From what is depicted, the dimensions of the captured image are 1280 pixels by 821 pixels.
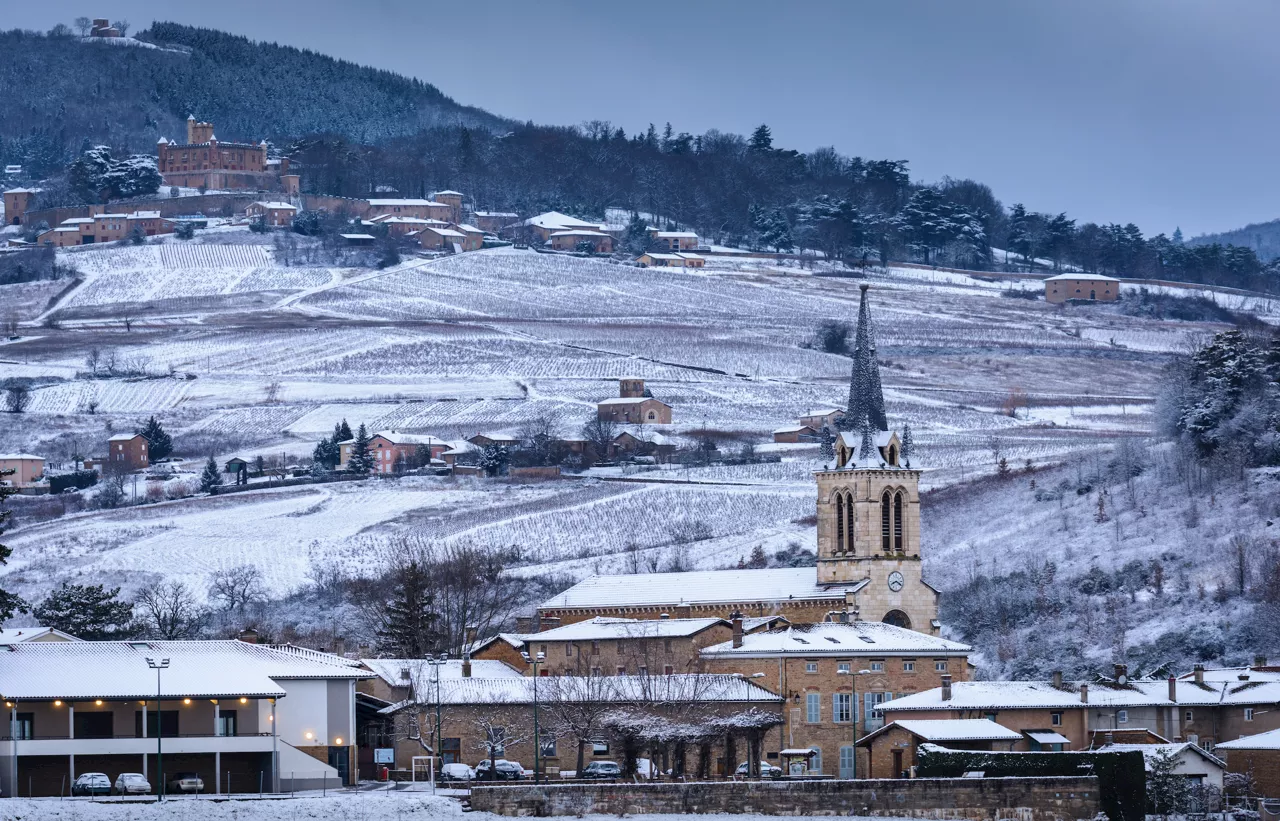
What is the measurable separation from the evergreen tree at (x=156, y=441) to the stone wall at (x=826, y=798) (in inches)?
3606

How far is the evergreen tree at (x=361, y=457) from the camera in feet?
422

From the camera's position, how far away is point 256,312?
7500 inches

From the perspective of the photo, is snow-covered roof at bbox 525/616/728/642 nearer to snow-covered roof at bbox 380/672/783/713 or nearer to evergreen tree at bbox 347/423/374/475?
snow-covered roof at bbox 380/672/783/713

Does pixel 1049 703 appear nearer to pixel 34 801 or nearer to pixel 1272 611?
pixel 1272 611

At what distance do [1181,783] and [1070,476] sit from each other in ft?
158

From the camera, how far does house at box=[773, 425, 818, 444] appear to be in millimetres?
134000

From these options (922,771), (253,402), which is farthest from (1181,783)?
(253,402)

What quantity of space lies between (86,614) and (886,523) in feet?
78.9

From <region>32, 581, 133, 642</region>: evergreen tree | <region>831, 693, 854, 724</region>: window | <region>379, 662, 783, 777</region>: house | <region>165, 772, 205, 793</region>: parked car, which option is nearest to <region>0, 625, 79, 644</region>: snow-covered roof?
<region>32, 581, 133, 642</region>: evergreen tree

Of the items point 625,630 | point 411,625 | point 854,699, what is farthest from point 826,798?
point 411,625

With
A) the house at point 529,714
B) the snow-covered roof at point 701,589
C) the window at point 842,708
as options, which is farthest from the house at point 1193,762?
the snow-covered roof at point 701,589

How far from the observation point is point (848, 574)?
235ft

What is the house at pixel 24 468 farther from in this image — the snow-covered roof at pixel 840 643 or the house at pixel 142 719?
the house at pixel 142 719

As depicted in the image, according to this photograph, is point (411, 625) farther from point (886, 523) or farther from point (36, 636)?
point (36, 636)
